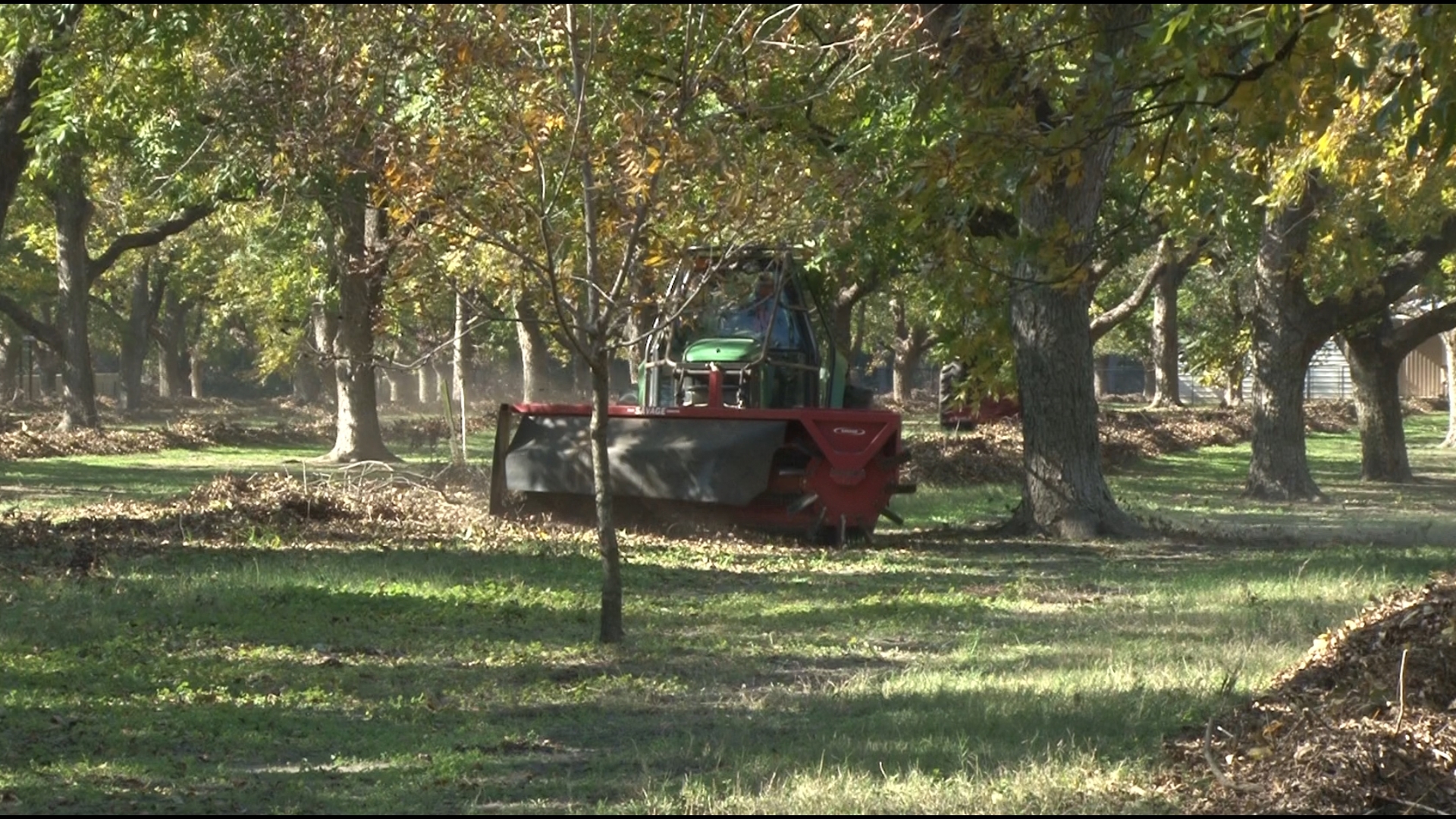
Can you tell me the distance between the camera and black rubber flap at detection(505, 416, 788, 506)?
681 inches

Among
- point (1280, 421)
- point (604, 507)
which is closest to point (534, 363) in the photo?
point (1280, 421)

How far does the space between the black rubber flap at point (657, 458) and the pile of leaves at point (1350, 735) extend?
27.1 feet

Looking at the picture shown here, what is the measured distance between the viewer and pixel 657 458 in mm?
17578

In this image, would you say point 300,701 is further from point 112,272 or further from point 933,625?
point 112,272

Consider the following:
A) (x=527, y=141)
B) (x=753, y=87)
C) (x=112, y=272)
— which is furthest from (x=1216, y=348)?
(x=112, y=272)

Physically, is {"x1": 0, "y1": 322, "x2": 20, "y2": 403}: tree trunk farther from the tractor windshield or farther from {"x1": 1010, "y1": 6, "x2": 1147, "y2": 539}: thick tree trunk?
{"x1": 1010, "y1": 6, "x2": 1147, "y2": 539}: thick tree trunk

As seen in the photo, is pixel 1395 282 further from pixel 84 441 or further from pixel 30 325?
pixel 30 325

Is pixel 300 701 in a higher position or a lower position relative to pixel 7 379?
lower

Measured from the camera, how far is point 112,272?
5719 centimetres

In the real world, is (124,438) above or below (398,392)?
below

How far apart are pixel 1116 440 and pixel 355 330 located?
17.4 m

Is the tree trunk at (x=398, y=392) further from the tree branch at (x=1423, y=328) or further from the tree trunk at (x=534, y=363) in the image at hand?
the tree branch at (x=1423, y=328)

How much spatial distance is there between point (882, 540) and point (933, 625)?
6434 mm

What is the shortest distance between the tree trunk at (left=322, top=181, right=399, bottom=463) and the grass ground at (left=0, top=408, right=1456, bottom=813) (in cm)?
516
